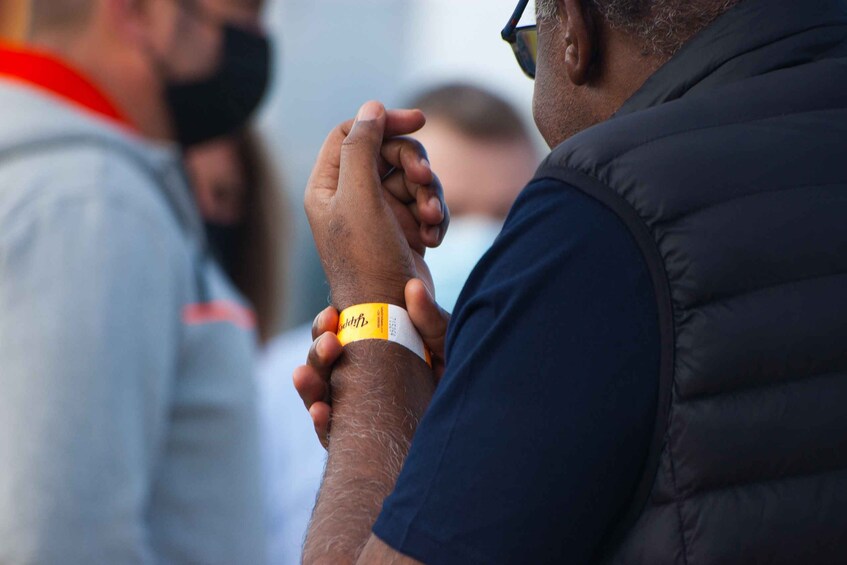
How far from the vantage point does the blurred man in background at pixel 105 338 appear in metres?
2.31

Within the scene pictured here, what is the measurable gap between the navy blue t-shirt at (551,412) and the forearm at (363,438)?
0.18 meters

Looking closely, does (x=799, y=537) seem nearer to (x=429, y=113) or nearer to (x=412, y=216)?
(x=412, y=216)

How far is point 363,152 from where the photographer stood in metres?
1.65

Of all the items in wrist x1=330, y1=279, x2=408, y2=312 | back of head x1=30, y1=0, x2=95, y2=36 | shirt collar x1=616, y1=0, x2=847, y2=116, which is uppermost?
back of head x1=30, y1=0, x2=95, y2=36

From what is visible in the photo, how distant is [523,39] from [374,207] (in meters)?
0.30

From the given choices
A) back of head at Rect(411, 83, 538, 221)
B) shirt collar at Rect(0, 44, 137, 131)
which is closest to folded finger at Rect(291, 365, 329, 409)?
shirt collar at Rect(0, 44, 137, 131)

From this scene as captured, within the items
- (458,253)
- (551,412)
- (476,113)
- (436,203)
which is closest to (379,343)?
(436,203)

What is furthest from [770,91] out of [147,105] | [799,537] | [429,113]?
[429,113]

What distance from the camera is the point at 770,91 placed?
130 centimetres

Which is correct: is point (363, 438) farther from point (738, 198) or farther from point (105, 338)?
point (105, 338)

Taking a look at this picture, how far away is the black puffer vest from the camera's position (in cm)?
116

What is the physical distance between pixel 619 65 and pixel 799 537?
59 centimetres

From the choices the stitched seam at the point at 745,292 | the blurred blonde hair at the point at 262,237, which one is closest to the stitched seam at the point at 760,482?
the stitched seam at the point at 745,292

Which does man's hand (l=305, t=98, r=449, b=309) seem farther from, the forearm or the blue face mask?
the blue face mask
